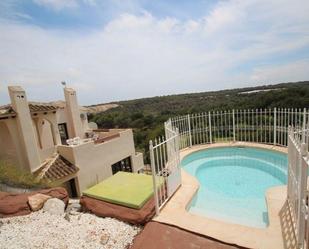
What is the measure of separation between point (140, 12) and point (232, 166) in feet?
26.1

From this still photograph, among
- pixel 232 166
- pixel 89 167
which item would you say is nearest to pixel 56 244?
pixel 232 166

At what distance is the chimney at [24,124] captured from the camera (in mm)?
10148

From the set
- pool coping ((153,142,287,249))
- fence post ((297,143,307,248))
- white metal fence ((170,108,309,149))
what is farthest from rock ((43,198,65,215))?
white metal fence ((170,108,309,149))

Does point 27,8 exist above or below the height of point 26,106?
above

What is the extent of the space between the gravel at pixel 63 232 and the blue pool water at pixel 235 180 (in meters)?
2.32

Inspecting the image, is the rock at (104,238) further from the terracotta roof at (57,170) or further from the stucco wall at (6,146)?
the stucco wall at (6,146)

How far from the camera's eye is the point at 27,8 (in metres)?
8.32

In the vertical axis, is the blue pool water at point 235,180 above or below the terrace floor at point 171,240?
below

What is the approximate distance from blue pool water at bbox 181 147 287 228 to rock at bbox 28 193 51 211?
Result: 150 inches

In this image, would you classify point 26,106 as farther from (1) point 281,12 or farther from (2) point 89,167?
(1) point 281,12

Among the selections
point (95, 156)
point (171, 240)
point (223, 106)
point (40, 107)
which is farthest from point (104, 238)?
point (223, 106)

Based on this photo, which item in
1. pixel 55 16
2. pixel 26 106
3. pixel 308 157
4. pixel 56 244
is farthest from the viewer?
pixel 26 106

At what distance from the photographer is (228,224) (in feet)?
13.9

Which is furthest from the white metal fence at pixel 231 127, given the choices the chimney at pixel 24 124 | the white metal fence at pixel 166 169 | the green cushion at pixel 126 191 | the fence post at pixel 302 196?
the chimney at pixel 24 124
